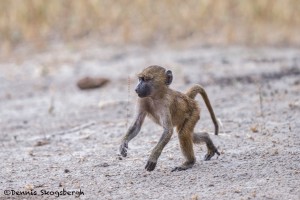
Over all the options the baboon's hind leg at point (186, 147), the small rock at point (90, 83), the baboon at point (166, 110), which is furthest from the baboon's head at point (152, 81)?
the small rock at point (90, 83)

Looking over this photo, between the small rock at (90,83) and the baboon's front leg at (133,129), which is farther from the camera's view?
the small rock at (90,83)

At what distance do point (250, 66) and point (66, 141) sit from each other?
5.32 metres

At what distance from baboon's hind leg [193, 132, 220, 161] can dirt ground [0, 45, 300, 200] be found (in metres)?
0.08

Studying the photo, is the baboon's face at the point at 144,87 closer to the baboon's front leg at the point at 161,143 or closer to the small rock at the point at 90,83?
the baboon's front leg at the point at 161,143

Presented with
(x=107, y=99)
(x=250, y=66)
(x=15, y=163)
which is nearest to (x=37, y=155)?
(x=15, y=163)

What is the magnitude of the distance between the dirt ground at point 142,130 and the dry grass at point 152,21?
1.17m

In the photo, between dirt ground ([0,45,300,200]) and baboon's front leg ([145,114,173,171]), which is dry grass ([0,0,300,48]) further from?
baboon's front leg ([145,114,173,171])

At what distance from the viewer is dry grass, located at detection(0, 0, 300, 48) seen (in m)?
15.7

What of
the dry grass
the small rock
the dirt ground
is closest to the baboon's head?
the dirt ground

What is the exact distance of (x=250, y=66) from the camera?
12.4 meters

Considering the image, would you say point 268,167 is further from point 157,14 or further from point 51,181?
point 157,14

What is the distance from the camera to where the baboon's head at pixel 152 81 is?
20.0 feet

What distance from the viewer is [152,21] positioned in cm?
1639

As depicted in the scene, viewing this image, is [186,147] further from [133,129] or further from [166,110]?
[133,129]
